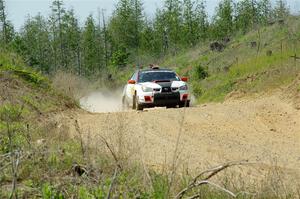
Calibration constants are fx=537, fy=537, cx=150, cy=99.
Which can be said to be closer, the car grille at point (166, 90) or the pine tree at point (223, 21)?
the car grille at point (166, 90)

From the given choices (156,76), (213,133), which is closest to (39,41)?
(156,76)

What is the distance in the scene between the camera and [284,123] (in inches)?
542

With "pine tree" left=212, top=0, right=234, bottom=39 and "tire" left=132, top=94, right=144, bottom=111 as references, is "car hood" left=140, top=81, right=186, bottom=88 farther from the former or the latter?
"pine tree" left=212, top=0, right=234, bottom=39

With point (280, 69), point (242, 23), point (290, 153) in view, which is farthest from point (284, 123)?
point (242, 23)

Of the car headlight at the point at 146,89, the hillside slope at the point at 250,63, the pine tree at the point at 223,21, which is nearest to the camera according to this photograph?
the car headlight at the point at 146,89

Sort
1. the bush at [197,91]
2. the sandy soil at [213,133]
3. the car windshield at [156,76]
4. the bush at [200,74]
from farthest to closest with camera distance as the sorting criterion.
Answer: the bush at [200,74]
the bush at [197,91]
the car windshield at [156,76]
the sandy soil at [213,133]

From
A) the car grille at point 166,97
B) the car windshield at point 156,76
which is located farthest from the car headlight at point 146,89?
the car windshield at point 156,76

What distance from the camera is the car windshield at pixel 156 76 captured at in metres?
18.1

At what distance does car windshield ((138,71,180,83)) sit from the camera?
59.5ft

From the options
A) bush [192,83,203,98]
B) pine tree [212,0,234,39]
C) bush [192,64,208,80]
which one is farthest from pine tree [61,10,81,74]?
bush [192,83,203,98]

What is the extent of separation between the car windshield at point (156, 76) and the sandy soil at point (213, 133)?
3133mm

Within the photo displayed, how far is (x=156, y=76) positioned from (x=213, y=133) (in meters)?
6.37

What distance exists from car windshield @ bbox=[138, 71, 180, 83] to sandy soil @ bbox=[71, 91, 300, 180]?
3.13 m

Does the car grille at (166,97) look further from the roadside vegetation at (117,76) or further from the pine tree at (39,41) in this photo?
the pine tree at (39,41)
